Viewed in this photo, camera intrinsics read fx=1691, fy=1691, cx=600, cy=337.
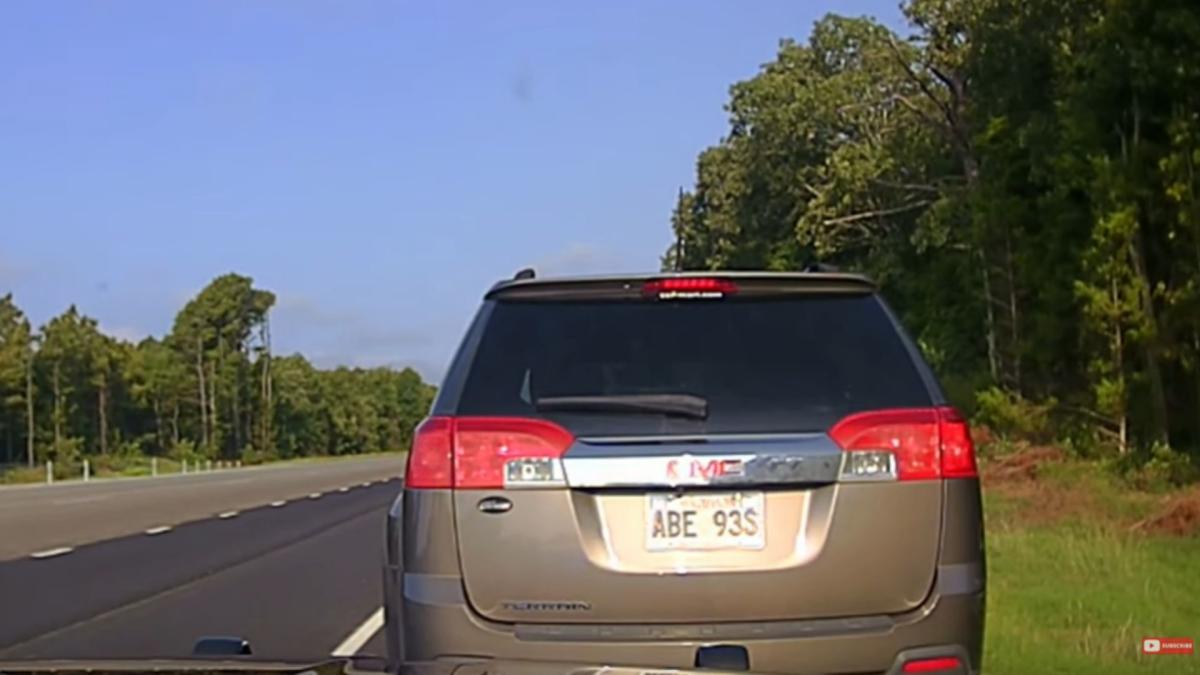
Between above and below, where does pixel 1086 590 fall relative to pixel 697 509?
below

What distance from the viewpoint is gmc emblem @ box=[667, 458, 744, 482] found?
5012 millimetres

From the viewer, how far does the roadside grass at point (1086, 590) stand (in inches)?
367

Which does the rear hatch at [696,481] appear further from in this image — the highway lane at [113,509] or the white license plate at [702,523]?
the highway lane at [113,509]

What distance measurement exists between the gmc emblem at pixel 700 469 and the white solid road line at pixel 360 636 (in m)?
Result: 5.62

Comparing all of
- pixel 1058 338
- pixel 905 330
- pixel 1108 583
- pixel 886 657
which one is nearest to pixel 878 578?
pixel 886 657

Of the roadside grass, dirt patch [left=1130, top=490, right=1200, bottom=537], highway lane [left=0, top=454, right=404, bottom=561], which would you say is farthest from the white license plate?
highway lane [left=0, top=454, right=404, bottom=561]

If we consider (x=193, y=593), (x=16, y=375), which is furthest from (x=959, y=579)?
(x=16, y=375)

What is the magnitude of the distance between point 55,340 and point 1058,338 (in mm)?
90253

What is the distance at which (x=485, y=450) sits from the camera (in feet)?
17.1

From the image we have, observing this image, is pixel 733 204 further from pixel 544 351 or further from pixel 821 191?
pixel 544 351

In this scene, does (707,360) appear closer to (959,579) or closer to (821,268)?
(821,268)

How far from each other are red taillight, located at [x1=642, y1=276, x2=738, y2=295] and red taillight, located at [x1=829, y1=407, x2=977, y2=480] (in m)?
0.62

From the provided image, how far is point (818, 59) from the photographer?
171 ft

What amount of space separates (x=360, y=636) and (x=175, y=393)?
11939cm
